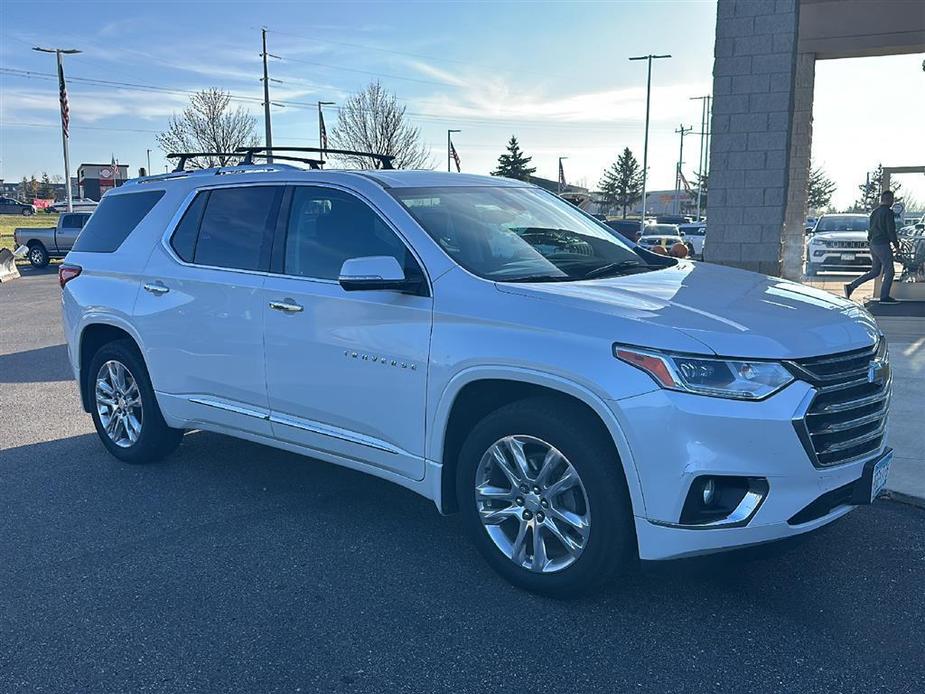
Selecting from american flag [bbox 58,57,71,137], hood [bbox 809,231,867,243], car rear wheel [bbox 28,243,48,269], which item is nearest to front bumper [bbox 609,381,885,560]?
hood [bbox 809,231,867,243]

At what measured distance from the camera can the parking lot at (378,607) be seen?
3.06 meters

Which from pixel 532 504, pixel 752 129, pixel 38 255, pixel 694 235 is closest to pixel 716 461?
pixel 532 504

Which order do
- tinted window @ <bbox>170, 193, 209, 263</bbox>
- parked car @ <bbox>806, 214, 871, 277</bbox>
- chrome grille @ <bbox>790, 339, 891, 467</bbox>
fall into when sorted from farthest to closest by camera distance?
parked car @ <bbox>806, 214, 871, 277</bbox>
tinted window @ <bbox>170, 193, 209, 263</bbox>
chrome grille @ <bbox>790, 339, 891, 467</bbox>

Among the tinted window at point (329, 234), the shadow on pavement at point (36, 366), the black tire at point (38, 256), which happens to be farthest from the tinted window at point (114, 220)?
the black tire at point (38, 256)

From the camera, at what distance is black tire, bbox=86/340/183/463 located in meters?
5.43

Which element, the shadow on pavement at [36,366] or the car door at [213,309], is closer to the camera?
the car door at [213,309]

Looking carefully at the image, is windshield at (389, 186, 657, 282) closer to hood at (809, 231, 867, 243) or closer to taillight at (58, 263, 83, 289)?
taillight at (58, 263, 83, 289)

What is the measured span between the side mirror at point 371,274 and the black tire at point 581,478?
0.77 meters

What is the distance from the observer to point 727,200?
10.8 metres

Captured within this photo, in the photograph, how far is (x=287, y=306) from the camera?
14.4ft

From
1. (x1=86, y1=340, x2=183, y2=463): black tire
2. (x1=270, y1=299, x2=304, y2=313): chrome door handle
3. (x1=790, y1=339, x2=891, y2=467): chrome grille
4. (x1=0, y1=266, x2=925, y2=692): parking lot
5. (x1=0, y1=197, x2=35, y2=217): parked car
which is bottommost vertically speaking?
(x1=0, y1=266, x2=925, y2=692): parking lot

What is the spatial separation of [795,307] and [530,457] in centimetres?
132

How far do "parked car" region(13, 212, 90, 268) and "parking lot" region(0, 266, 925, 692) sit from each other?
73.8 feet

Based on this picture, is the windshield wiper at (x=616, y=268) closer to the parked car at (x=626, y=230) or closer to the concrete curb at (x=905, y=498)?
the parked car at (x=626, y=230)
